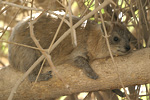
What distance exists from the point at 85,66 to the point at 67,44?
653mm

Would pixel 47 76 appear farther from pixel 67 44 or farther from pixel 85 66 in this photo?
pixel 67 44

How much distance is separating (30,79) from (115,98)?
1584 millimetres

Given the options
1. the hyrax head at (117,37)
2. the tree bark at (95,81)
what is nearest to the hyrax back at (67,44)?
the hyrax head at (117,37)

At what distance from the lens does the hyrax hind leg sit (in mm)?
3004

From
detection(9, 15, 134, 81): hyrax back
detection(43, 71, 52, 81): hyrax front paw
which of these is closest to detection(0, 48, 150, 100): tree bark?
detection(43, 71, 52, 81): hyrax front paw

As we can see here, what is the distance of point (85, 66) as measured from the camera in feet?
10.6

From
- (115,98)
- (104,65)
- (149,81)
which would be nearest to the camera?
(149,81)

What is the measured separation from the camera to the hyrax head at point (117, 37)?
3422 millimetres

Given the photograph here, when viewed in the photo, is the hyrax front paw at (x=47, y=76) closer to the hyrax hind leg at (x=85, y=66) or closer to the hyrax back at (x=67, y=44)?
the hyrax back at (x=67, y=44)

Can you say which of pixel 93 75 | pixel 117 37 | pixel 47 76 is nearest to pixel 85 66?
pixel 93 75

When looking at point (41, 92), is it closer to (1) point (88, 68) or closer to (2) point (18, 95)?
(2) point (18, 95)

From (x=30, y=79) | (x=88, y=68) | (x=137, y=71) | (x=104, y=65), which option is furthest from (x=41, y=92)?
(x=137, y=71)

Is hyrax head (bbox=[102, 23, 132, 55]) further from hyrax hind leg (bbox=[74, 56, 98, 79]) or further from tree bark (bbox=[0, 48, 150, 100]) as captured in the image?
hyrax hind leg (bbox=[74, 56, 98, 79])

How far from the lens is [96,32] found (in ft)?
12.2
